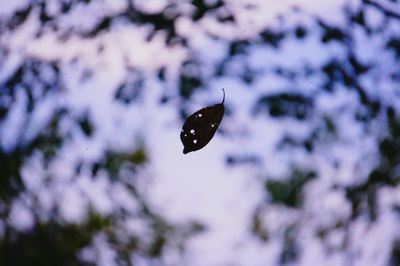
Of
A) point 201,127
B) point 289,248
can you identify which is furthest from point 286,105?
point 289,248

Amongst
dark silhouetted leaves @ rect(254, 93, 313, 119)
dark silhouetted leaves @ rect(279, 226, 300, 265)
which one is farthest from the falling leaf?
dark silhouetted leaves @ rect(279, 226, 300, 265)

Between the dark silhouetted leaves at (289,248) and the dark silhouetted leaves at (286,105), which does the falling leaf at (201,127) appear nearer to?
the dark silhouetted leaves at (286,105)

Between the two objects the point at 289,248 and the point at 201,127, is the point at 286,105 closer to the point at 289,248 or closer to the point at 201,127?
the point at 201,127

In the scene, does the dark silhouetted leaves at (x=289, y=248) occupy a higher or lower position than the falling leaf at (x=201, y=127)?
lower

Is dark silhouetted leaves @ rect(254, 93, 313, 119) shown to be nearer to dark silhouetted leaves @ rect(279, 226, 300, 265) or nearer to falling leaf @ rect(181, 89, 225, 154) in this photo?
falling leaf @ rect(181, 89, 225, 154)

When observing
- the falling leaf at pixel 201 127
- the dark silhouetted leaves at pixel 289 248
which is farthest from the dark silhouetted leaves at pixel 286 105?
the dark silhouetted leaves at pixel 289 248
